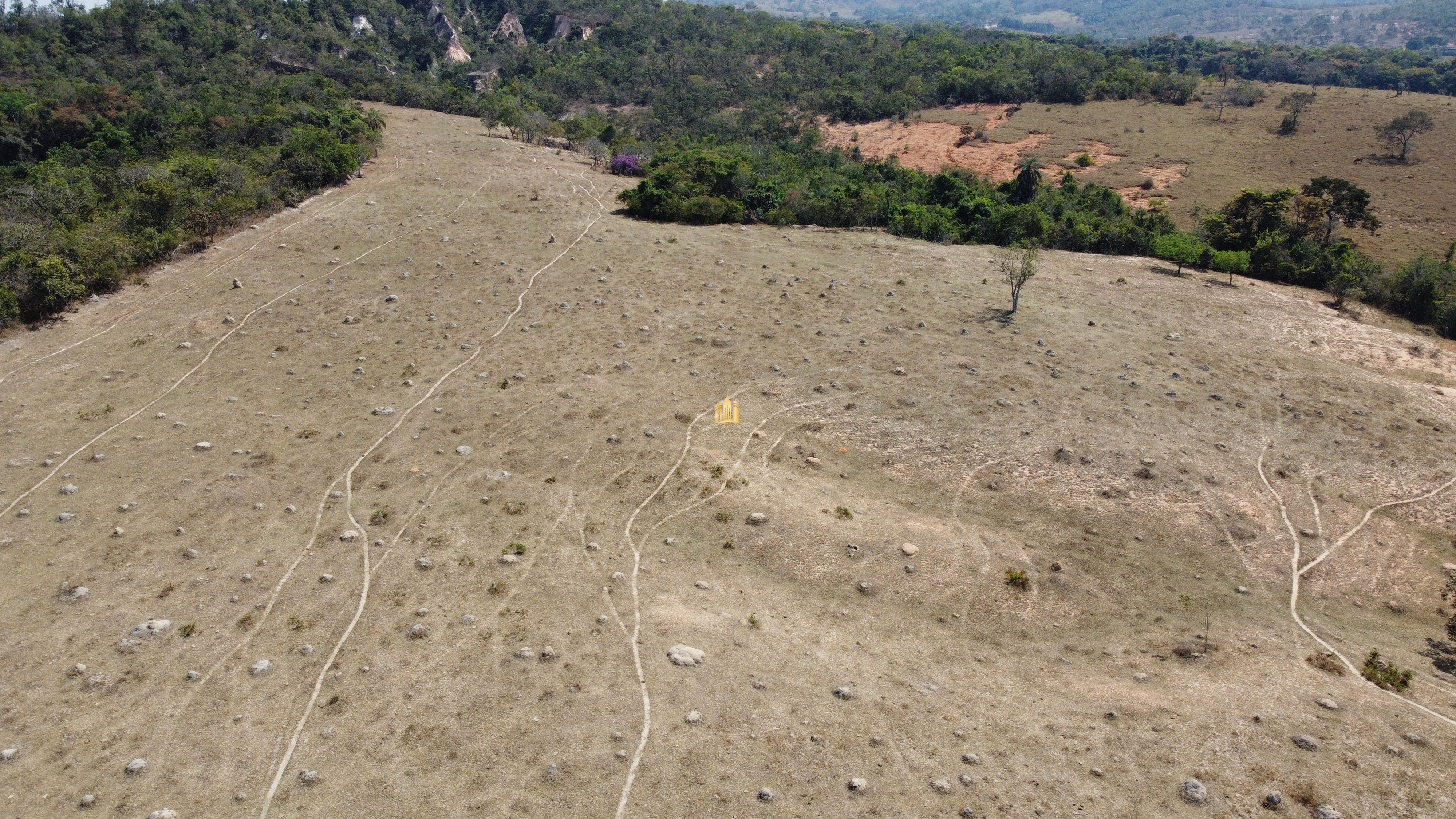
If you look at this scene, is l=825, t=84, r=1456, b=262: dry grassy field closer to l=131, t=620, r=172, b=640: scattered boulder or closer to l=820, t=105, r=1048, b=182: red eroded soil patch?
l=820, t=105, r=1048, b=182: red eroded soil patch

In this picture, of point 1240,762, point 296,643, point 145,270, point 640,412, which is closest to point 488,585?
point 296,643

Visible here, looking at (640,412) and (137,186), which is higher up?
(137,186)

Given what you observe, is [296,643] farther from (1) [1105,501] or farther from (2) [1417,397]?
(2) [1417,397]

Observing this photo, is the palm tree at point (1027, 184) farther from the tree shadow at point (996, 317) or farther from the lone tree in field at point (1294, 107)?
the lone tree in field at point (1294, 107)

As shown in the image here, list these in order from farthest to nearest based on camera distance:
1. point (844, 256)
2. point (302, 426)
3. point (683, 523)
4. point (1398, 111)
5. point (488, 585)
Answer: point (1398, 111) < point (844, 256) < point (302, 426) < point (683, 523) < point (488, 585)

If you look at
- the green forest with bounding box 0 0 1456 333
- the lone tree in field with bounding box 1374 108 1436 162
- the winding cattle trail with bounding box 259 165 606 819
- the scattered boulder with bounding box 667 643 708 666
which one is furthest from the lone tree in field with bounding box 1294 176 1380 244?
the scattered boulder with bounding box 667 643 708 666

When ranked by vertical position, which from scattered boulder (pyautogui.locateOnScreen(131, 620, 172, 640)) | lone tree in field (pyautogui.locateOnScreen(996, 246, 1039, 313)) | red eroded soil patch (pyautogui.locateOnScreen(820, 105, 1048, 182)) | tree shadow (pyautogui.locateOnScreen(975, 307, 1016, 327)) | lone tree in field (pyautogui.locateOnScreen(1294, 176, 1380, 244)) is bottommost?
scattered boulder (pyautogui.locateOnScreen(131, 620, 172, 640))

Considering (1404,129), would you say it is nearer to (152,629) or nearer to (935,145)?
(935,145)
